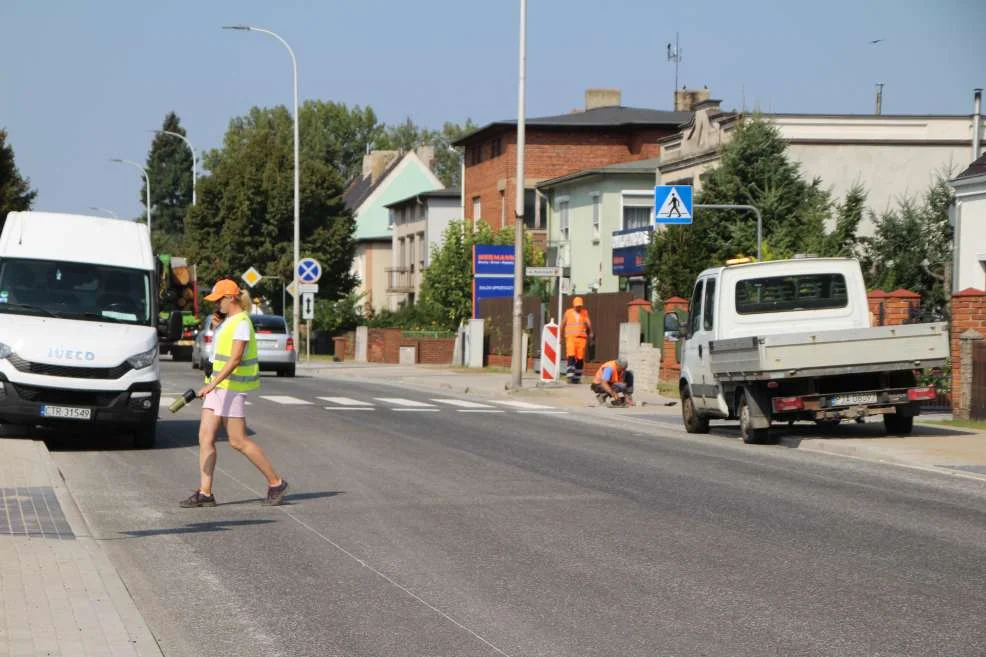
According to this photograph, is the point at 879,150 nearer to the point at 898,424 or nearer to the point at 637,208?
the point at 637,208

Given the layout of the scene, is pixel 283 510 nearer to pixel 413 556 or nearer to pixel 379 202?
pixel 413 556

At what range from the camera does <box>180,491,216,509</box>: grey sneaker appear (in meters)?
12.1

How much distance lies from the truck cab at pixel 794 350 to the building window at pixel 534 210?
4233 centimetres

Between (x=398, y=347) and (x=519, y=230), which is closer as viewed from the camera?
(x=519, y=230)

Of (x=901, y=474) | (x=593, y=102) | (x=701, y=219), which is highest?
(x=593, y=102)

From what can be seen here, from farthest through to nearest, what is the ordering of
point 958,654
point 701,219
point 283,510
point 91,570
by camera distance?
1. point 701,219
2. point 283,510
3. point 91,570
4. point 958,654

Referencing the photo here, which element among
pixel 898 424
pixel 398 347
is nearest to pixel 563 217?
pixel 398 347

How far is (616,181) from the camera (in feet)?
178

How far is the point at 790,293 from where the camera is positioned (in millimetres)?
20703

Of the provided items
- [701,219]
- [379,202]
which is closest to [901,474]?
[701,219]

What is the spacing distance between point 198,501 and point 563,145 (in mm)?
53932

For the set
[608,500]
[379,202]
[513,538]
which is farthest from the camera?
[379,202]

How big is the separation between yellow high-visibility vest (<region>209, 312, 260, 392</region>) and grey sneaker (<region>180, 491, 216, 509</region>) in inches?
34.4

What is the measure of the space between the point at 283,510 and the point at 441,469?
11.2 feet
